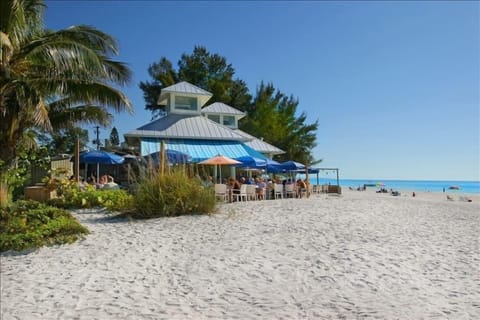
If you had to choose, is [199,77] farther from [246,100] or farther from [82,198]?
[82,198]

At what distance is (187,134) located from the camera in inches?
776

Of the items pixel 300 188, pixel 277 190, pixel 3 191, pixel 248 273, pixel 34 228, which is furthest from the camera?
pixel 300 188

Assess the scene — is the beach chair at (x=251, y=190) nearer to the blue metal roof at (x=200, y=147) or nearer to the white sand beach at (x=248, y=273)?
the blue metal roof at (x=200, y=147)

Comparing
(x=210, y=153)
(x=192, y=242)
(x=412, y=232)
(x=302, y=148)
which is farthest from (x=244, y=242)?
(x=302, y=148)

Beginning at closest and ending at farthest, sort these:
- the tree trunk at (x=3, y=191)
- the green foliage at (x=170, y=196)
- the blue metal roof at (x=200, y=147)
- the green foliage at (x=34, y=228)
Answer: the green foliage at (x=34, y=228) < the tree trunk at (x=3, y=191) < the green foliage at (x=170, y=196) < the blue metal roof at (x=200, y=147)

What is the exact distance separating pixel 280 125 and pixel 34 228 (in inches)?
1365

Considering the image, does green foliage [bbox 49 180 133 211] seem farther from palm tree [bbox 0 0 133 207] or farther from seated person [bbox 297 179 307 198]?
seated person [bbox 297 179 307 198]

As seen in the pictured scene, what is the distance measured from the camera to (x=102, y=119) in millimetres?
14875

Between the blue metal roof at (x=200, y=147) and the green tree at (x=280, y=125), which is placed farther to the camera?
the green tree at (x=280, y=125)

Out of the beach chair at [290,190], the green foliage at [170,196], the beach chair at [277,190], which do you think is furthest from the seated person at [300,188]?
the green foliage at [170,196]

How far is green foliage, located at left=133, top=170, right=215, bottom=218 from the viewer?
9703 mm

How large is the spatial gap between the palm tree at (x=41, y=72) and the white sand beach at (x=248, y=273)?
3.75 metres

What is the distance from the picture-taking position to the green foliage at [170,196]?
31.8 feet

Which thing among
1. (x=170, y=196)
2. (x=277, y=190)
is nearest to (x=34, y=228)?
(x=170, y=196)
